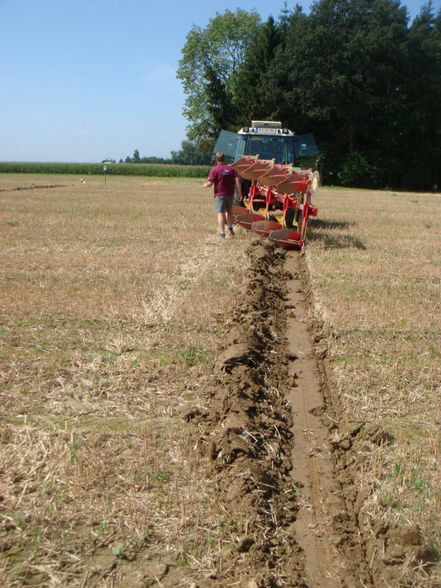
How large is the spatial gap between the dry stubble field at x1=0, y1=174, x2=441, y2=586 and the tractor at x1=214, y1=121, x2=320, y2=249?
116cm

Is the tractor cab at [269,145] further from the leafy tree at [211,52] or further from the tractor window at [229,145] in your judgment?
the leafy tree at [211,52]

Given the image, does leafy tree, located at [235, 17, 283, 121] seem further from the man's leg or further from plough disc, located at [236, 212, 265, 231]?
plough disc, located at [236, 212, 265, 231]

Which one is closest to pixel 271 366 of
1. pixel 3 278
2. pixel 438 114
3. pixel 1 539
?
pixel 1 539

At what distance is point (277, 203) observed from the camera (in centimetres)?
1134

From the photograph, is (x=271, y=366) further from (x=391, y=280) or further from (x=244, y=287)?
(x=391, y=280)

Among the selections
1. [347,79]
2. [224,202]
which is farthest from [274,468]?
[347,79]

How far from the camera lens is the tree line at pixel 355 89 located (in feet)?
119

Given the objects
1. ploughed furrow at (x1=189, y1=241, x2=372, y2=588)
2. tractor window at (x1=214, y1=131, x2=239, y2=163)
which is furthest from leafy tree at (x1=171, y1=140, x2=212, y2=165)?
ploughed furrow at (x1=189, y1=241, x2=372, y2=588)

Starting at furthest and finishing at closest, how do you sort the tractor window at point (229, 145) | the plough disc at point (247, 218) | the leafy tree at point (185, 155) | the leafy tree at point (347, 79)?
the leafy tree at point (185, 155) < the leafy tree at point (347, 79) < the tractor window at point (229, 145) < the plough disc at point (247, 218)

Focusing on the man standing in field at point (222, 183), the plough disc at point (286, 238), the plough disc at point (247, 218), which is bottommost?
the plough disc at point (286, 238)

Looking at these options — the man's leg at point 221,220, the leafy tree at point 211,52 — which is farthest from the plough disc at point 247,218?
the leafy tree at point 211,52

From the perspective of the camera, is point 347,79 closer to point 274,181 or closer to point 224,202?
point 224,202

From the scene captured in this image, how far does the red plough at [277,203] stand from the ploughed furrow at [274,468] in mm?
4419

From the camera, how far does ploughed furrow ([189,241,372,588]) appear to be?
2.52 meters
